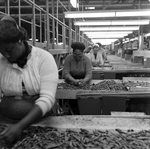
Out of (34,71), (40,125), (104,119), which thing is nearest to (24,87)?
(34,71)

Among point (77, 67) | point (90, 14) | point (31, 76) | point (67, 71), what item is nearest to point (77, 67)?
point (77, 67)

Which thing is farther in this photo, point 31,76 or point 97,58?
point 97,58

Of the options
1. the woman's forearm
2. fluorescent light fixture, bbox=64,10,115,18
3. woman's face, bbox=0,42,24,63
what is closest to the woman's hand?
the woman's forearm

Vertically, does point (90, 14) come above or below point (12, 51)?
above

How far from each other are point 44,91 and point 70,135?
0.41 m

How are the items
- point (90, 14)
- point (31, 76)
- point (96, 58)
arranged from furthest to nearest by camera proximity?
point (96, 58), point (90, 14), point (31, 76)

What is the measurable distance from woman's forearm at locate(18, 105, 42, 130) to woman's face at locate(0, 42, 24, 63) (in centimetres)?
44

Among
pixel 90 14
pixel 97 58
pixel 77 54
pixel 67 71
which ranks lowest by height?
pixel 67 71

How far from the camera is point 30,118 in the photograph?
1646 mm

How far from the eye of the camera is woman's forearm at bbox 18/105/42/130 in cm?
161

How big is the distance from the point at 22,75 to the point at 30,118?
42 cm

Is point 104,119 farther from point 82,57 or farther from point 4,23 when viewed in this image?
point 82,57

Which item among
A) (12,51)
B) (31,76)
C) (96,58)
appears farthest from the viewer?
(96,58)

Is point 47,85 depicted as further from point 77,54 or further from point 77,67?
point 77,67
